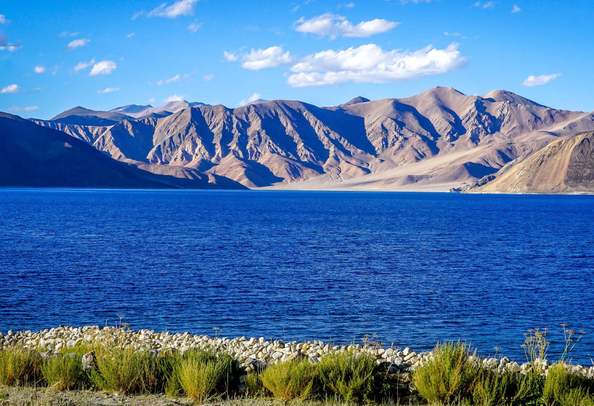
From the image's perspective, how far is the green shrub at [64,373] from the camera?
11.1 metres

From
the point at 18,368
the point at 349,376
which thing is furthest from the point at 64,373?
the point at 349,376

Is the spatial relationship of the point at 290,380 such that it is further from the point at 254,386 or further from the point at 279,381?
the point at 254,386

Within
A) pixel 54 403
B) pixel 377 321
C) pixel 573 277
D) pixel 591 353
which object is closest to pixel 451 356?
pixel 54 403

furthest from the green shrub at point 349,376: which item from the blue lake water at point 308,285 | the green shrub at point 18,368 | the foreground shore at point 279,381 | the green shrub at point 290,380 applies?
the blue lake water at point 308,285

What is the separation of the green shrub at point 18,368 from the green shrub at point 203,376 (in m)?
2.94

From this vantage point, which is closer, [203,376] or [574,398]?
[574,398]

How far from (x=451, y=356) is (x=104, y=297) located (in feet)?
66.0

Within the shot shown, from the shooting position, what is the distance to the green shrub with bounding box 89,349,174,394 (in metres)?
11.0

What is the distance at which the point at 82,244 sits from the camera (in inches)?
1916

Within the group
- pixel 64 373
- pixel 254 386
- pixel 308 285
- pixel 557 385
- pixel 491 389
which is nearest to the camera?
pixel 557 385

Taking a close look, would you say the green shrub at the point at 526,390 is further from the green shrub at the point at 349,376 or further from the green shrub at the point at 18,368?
the green shrub at the point at 18,368

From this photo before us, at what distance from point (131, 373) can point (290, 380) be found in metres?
3.01

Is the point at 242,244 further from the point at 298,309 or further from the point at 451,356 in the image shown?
the point at 451,356

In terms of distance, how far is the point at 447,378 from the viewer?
34.7 ft
